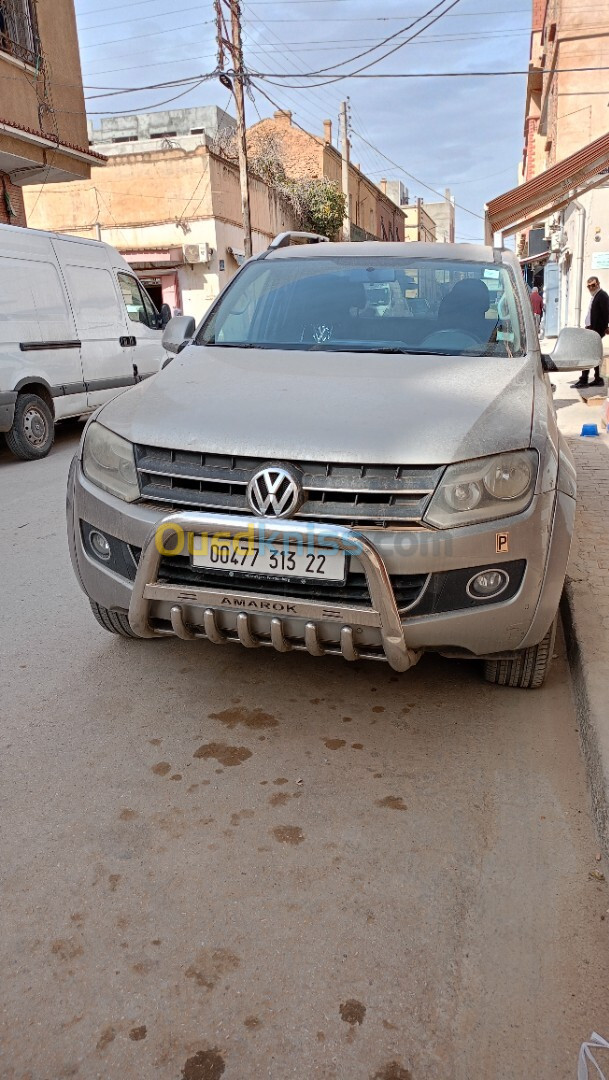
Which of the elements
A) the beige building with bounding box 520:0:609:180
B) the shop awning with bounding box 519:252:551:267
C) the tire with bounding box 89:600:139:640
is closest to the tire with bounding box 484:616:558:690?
the tire with bounding box 89:600:139:640

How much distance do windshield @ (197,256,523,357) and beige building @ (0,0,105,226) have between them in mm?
11084

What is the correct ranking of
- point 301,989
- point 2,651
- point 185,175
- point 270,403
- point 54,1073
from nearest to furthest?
point 54,1073 < point 301,989 < point 270,403 < point 2,651 < point 185,175

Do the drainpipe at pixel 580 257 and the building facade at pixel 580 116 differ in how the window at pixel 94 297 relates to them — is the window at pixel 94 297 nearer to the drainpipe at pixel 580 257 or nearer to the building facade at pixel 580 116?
the building facade at pixel 580 116

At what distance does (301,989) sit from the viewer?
185 cm

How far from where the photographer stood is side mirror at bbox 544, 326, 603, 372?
12.2ft

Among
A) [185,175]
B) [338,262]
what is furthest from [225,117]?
[338,262]

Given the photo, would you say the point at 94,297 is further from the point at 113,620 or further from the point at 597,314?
the point at 597,314

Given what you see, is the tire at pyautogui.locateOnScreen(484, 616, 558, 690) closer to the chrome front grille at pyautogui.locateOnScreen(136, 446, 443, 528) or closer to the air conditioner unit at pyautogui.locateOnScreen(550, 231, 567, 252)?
the chrome front grille at pyautogui.locateOnScreen(136, 446, 443, 528)

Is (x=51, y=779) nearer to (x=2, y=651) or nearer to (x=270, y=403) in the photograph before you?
(x=2, y=651)

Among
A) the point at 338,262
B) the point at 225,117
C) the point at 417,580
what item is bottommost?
the point at 417,580

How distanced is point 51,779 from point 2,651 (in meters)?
1.20

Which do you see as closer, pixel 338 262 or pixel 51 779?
pixel 51 779

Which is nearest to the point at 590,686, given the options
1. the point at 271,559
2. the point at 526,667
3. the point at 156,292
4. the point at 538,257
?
the point at 526,667

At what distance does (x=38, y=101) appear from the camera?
47.6ft
